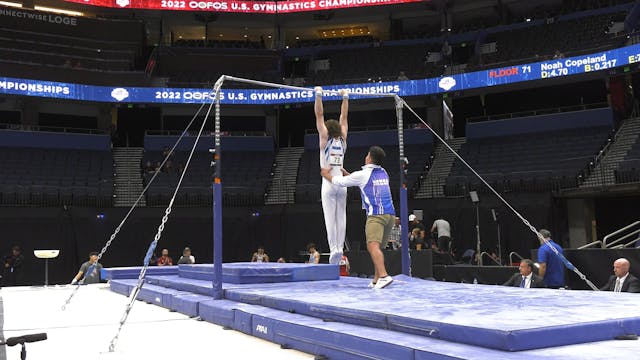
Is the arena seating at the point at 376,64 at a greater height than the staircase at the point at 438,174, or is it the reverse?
the arena seating at the point at 376,64

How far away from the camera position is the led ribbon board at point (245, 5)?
1164 inches

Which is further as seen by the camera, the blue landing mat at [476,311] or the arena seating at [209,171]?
the arena seating at [209,171]

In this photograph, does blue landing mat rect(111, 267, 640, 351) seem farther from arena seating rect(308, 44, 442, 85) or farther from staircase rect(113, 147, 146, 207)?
arena seating rect(308, 44, 442, 85)

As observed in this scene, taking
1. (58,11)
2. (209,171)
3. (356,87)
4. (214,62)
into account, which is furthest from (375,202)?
(58,11)

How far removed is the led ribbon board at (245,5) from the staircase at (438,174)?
26.8 feet

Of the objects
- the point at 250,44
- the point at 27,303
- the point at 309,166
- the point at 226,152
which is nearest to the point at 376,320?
the point at 27,303

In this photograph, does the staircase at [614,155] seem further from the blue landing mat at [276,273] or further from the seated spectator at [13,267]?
the seated spectator at [13,267]

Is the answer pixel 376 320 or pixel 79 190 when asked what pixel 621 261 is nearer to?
pixel 376 320

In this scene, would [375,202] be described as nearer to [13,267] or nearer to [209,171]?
[13,267]

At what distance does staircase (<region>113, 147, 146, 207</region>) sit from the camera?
2434cm

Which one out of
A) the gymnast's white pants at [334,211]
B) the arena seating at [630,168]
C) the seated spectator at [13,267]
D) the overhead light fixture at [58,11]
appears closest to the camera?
the gymnast's white pants at [334,211]

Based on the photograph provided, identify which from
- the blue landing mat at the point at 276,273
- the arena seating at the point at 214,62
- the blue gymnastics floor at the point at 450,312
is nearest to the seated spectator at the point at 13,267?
the blue landing mat at the point at 276,273

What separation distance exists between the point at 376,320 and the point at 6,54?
27.6 metres

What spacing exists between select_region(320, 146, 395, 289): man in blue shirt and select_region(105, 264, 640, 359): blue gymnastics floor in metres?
0.39
